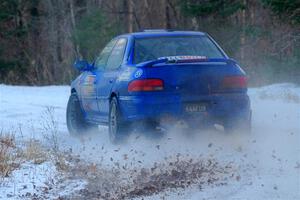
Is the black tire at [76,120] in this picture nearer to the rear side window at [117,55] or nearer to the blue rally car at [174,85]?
the rear side window at [117,55]

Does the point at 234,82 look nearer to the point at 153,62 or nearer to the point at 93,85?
the point at 153,62

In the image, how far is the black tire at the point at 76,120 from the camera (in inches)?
560

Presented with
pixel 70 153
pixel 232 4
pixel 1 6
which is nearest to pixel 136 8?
pixel 1 6

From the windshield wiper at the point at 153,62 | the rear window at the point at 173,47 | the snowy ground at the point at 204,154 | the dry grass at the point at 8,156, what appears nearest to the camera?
the snowy ground at the point at 204,154

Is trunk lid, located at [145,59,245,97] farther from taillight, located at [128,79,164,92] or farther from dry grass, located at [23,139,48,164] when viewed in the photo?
dry grass, located at [23,139,48,164]

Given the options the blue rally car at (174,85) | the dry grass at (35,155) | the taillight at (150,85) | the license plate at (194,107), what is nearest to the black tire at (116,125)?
the blue rally car at (174,85)

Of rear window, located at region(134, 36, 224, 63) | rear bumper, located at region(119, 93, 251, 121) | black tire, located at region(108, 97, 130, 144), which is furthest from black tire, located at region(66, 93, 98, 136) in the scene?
rear bumper, located at region(119, 93, 251, 121)

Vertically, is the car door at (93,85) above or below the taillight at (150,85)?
below

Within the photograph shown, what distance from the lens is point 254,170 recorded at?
9266 mm

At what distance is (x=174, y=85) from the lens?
1122cm

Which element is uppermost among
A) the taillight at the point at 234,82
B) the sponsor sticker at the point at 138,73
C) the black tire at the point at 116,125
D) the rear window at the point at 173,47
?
the rear window at the point at 173,47

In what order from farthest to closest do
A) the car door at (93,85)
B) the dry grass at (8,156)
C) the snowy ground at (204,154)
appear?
the car door at (93,85) → the dry grass at (8,156) → the snowy ground at (204,154)

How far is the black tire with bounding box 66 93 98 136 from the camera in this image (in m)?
14.2

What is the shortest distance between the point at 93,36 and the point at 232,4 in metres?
6.67
